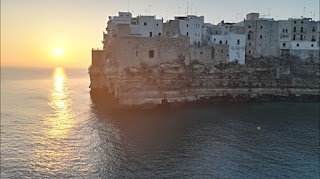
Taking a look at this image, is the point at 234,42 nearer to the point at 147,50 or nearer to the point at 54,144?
the point at 147,50

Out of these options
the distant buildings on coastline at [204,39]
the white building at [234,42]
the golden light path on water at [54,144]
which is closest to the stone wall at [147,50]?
the distant buildings on coastline at [204,39]

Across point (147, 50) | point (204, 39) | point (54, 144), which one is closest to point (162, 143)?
point (54, 144)

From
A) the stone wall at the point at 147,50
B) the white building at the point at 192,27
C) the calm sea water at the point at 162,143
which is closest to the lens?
the calm sea water at the point at 162,143

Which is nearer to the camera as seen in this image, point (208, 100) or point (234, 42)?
point (208, 100)

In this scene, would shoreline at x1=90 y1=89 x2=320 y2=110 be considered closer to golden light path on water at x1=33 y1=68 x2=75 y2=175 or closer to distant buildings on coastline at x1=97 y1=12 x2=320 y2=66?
distant buildings on coastline at x1=97 y1=12 x2=320 y2=66

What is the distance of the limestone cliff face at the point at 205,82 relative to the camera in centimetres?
4812

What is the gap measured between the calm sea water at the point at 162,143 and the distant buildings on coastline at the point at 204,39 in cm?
892

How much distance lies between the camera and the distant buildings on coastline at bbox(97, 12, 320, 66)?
4847cm

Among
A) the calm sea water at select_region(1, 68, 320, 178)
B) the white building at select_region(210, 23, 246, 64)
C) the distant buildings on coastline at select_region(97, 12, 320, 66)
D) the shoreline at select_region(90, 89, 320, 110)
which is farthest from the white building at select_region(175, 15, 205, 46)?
the calm sea water at select_region(1, 68, 320, 178)

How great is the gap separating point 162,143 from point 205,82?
2438cm

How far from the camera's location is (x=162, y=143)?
31.5 metres

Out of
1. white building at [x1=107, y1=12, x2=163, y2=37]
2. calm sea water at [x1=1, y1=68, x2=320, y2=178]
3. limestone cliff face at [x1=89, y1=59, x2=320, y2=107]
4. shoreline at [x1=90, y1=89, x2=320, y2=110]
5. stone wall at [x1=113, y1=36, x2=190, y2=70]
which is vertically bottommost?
calm sea water at [x1=1, y1=68, x2=320, y2=178]

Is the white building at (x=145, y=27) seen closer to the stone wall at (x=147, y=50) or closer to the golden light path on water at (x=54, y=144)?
the stone wall at (x=147, y=50)

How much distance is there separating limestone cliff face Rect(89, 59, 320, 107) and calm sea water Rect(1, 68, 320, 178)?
3.82 meters
